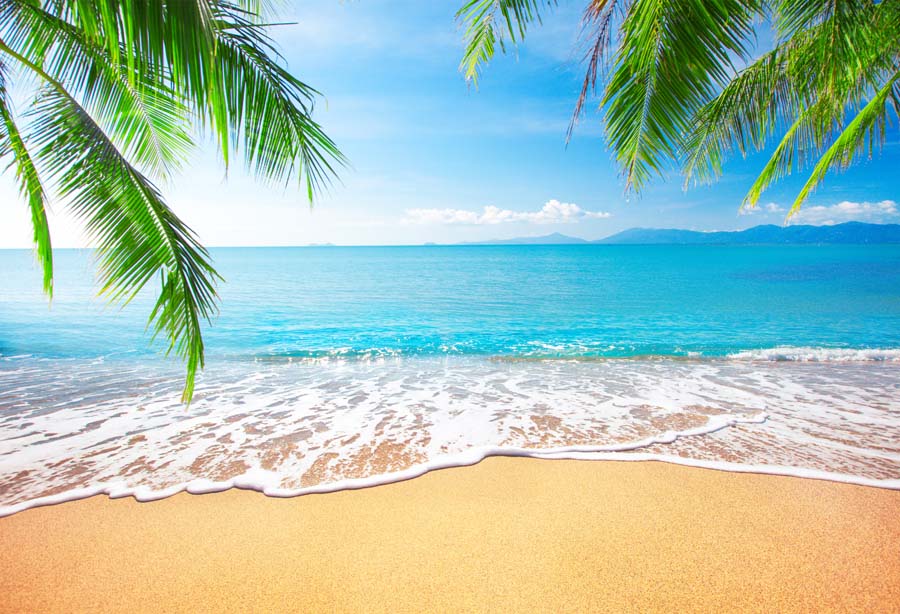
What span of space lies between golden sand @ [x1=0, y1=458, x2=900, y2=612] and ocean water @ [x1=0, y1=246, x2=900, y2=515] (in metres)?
0.46

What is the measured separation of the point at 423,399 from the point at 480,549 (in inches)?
156

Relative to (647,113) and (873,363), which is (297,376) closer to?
(647,113)

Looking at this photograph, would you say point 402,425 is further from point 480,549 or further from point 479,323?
point 479,323

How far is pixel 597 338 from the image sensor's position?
41.3 ft

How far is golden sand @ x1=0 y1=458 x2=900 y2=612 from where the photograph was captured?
2.22 meters

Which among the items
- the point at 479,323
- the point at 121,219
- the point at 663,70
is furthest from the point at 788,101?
the point at 479,323

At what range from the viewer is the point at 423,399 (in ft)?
21.4

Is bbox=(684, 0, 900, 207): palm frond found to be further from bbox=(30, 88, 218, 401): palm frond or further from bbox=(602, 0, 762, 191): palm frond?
bbox=(30, 88, 218, 401): palm frond

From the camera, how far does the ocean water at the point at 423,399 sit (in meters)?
3.96

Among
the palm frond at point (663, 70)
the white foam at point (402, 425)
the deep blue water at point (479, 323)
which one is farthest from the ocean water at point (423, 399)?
the palm frond at point (663, 70)

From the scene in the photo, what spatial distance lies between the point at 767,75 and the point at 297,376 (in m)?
8.72

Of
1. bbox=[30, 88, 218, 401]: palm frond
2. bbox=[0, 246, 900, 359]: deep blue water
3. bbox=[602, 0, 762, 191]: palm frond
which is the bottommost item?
bbox=[0, 246, 900, 359]: deep blue water

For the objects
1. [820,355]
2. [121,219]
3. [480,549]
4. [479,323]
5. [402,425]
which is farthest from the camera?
[479,323]

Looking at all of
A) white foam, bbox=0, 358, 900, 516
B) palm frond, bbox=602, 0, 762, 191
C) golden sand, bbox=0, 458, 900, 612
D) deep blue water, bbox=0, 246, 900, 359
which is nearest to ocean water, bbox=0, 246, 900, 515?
white foam, bbox=0, 358, 900, 516
